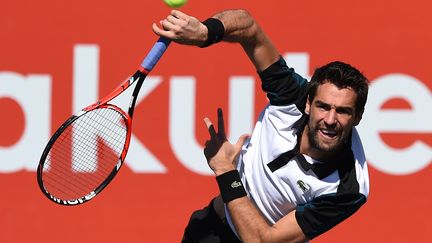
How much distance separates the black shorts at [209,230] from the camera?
4641 millimetres

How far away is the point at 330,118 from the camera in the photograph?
416 cm

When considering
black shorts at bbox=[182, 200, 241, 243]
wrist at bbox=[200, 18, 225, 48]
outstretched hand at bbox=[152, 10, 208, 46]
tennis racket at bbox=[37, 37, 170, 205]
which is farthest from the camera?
tennis racket at bbox=[37, 37, 170, 205]

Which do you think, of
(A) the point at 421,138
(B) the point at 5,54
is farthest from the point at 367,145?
(B) the point at 5,54

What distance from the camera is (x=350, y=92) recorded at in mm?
4219

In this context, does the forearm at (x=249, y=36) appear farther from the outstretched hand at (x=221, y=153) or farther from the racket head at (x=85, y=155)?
the racket head at (x=85, y=155)

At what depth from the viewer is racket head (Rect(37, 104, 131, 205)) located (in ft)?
17.7

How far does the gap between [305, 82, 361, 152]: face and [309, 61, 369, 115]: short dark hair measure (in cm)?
2

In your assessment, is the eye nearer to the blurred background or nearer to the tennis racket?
the tennis racket

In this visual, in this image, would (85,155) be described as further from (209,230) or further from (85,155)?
(209,230)

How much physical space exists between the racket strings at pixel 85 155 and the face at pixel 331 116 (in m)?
1.36

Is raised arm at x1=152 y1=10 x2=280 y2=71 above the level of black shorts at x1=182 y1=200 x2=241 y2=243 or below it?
above

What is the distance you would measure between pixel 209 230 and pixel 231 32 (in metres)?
1.01

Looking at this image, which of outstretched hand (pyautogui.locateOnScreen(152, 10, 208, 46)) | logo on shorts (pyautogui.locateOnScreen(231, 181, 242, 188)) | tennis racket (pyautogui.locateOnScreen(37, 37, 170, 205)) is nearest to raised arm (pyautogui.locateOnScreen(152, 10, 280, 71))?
outstretched hand (pyautogui.locateOnScreen(152, 10, 208, 46))

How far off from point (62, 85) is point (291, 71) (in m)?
2.29
